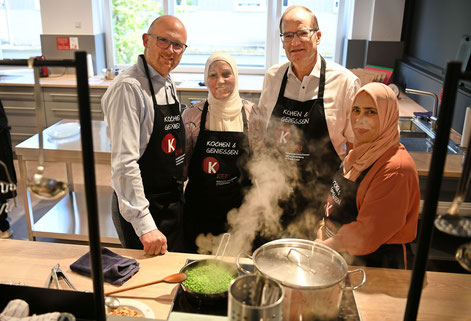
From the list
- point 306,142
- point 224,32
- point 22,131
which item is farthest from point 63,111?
point 306,142

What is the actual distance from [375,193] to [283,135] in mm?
800

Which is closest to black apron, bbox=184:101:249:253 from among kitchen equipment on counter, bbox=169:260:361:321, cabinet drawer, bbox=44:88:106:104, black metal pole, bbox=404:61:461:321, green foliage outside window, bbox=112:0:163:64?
kitchen equipment on counter, bbox=169:260:361:321

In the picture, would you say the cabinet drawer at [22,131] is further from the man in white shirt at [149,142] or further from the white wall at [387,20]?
the white wall at [387,20]

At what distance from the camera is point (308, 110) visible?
226 centimetres

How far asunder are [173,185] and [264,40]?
11.9ft

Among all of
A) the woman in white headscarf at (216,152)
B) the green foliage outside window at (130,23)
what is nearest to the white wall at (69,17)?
the green foliage outside window at (130,23)

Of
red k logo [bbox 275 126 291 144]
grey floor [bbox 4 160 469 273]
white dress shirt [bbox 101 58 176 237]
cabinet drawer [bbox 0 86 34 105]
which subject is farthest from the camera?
cabinet drawer [bbox 0 86 34 105]

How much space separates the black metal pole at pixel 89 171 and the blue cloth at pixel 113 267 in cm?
44

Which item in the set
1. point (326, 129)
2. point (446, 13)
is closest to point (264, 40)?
point (446, 13)

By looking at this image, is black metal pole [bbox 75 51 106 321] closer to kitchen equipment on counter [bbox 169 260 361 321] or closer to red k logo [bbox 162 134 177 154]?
kitchen equipment on counter [bbox 169 260 361 321]

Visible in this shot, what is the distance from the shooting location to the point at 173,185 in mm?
2119

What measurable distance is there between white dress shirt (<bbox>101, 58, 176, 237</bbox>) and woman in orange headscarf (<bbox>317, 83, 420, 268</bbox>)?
790 mm

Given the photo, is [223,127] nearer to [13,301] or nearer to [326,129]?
[326,129]

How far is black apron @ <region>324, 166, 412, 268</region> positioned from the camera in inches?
66.7
